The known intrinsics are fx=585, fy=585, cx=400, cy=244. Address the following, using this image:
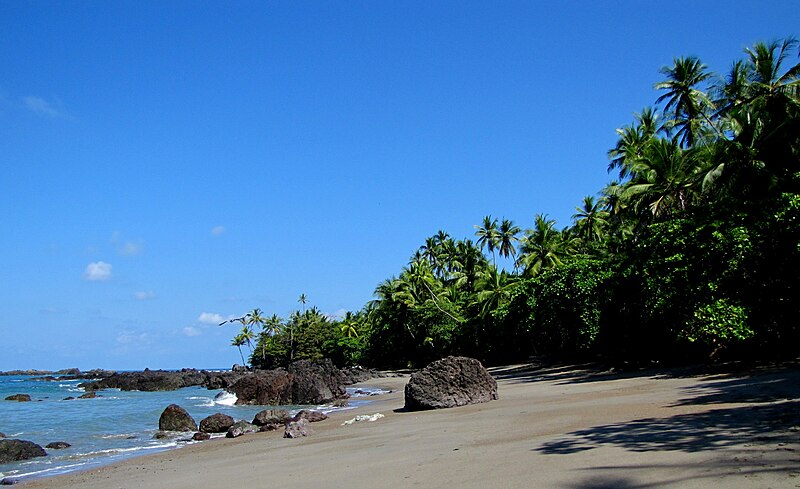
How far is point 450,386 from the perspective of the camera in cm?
1577

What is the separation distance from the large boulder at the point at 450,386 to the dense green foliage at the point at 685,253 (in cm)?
629

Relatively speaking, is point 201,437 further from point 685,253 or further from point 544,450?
point 685,253

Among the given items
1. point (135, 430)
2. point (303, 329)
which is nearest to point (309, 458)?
point (135, 430)

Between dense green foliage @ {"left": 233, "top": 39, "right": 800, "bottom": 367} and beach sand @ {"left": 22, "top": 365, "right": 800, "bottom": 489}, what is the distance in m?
2.96

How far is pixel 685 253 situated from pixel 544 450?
13.3m

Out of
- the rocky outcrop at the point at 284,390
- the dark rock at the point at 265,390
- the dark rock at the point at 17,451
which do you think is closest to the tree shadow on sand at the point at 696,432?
the dark rock at the point at 17,451

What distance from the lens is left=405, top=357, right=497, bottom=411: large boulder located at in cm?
1568

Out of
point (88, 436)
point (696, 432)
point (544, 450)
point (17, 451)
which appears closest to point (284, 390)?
point (88, 436)

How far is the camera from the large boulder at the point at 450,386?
1568cm

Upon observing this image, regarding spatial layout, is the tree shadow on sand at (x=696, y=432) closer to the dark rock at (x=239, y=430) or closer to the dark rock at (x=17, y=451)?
the dark rock at (x=239, y=430)

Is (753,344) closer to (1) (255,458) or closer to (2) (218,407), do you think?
(1) (255,458)

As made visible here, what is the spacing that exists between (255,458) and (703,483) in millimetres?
7619

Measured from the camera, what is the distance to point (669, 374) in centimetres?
1747

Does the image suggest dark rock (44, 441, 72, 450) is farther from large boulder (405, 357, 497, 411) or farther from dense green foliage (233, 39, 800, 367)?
dense green foliage (233, 39, 800, 367)
